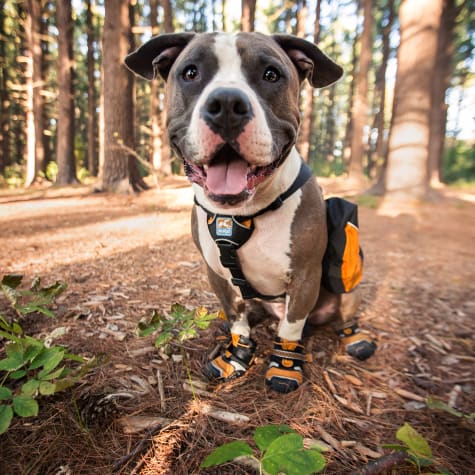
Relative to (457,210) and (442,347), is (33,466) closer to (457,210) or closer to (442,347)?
(442,347)

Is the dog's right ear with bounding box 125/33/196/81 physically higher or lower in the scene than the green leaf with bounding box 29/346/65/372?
higher

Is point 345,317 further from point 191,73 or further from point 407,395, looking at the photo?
point 191,73

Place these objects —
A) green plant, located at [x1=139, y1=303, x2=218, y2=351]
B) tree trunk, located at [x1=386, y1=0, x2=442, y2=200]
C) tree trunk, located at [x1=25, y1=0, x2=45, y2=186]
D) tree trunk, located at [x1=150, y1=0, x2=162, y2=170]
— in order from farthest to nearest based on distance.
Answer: tree trunk, located at [x1=150, y1=0, x2=162, y2=170] → tree trunk, located at [x1=25, y1=0, x2=45, y2=186] → tree trunk, located at [x1=386, y1=0, x2=442, y2=200] → green plant, located at [x1=139, y1=303, x2=218, y2=351]

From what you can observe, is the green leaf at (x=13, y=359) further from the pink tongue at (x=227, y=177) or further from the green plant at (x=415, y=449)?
the green plant at (x=415, y=449)

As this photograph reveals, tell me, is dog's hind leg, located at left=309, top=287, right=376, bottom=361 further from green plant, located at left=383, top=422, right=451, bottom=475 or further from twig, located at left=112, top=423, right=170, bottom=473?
twig, located at left=112, top=423, right=170, bottom=473

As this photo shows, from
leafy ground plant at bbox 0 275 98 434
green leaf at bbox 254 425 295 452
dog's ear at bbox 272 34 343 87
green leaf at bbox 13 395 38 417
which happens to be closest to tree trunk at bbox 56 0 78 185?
leafy ground plant at bbox 0 275 98 434

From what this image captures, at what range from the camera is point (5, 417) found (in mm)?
997

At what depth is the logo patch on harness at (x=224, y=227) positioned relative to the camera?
62.1 inches

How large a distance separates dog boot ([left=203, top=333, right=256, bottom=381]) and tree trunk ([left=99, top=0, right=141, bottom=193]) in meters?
6.33

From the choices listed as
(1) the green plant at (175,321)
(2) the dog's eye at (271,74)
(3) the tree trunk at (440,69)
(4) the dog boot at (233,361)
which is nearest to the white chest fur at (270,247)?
(1) the green plant at (175,321)

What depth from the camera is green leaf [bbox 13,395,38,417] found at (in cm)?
102

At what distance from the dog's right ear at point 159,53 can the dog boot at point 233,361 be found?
157cm

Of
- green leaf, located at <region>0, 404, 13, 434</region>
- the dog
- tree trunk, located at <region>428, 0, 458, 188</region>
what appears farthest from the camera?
tree trunk, located at <region>428, 0, 458, 188</region>

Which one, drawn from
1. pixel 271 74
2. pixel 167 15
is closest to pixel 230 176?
pixel 271 74
